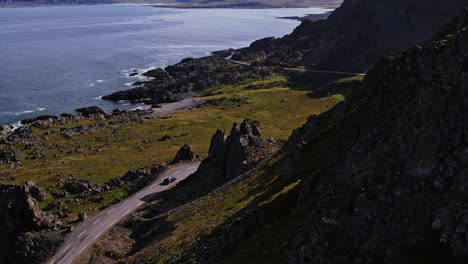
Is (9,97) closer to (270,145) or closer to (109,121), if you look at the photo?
(109,121)

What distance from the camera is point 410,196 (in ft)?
96.5

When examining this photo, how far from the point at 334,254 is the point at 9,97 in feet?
598

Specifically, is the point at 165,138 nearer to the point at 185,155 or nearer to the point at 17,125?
the point at 185,155

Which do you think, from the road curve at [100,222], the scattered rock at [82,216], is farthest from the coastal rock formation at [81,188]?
the scattered rock at [82,216]

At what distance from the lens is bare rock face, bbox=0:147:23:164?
11888 centimetres

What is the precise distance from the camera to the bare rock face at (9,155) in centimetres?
11888

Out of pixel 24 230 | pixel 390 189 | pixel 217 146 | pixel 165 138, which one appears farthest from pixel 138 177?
pixel 390 189

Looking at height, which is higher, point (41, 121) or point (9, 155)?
point (9, 155)

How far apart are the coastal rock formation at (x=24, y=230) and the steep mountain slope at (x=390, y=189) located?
3442cm

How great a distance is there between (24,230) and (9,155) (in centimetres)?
5427

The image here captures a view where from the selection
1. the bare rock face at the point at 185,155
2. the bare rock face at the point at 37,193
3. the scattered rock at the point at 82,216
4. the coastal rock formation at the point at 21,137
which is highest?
the bare rock face at the point at 185,155

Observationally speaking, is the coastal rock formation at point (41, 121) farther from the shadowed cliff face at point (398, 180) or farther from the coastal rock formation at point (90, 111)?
the shadowed cliff face at point (398, 180)

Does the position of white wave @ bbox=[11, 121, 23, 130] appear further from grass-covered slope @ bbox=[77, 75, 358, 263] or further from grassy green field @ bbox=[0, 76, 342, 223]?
grass-covered slope @ bbox=[77, 75, 358, 263]

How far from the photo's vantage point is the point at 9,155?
121 meters
